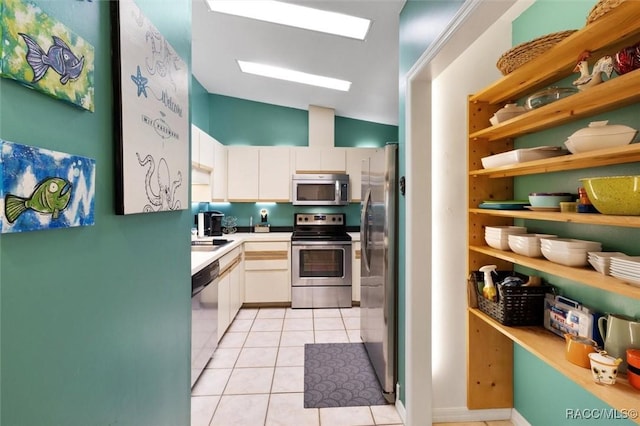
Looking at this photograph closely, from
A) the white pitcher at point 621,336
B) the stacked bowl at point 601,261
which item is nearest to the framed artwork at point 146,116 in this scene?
the stacked bowl at point 601,261

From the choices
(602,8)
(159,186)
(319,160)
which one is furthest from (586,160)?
(319,160)

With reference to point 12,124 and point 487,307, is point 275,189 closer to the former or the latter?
point 487,307

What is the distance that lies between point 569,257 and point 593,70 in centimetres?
71

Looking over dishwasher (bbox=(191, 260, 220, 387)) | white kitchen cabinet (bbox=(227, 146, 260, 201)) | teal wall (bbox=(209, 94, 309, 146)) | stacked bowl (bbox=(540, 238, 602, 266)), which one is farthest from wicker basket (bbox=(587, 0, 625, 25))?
teal wall (bbox=(209, 94, 309, 146))

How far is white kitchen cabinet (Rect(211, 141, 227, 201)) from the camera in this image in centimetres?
371

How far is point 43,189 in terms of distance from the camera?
57 centimetres

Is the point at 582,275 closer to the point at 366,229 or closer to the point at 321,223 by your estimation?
the point at 366,229

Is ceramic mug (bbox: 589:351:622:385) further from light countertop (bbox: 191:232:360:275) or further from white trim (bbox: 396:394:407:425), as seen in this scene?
light countertop (bbox: 191:232:360:275)

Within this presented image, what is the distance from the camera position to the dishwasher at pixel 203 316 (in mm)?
2170

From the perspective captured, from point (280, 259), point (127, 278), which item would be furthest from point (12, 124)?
point (280, 259)

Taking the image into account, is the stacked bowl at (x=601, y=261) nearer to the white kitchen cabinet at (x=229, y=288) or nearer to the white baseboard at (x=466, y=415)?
the white baseboard at (x=466, y=415)

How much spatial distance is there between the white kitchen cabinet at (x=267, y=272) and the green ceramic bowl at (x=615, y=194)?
334cm

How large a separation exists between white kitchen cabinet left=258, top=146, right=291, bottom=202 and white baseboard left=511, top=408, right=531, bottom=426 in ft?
10.8

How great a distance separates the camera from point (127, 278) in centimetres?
90
